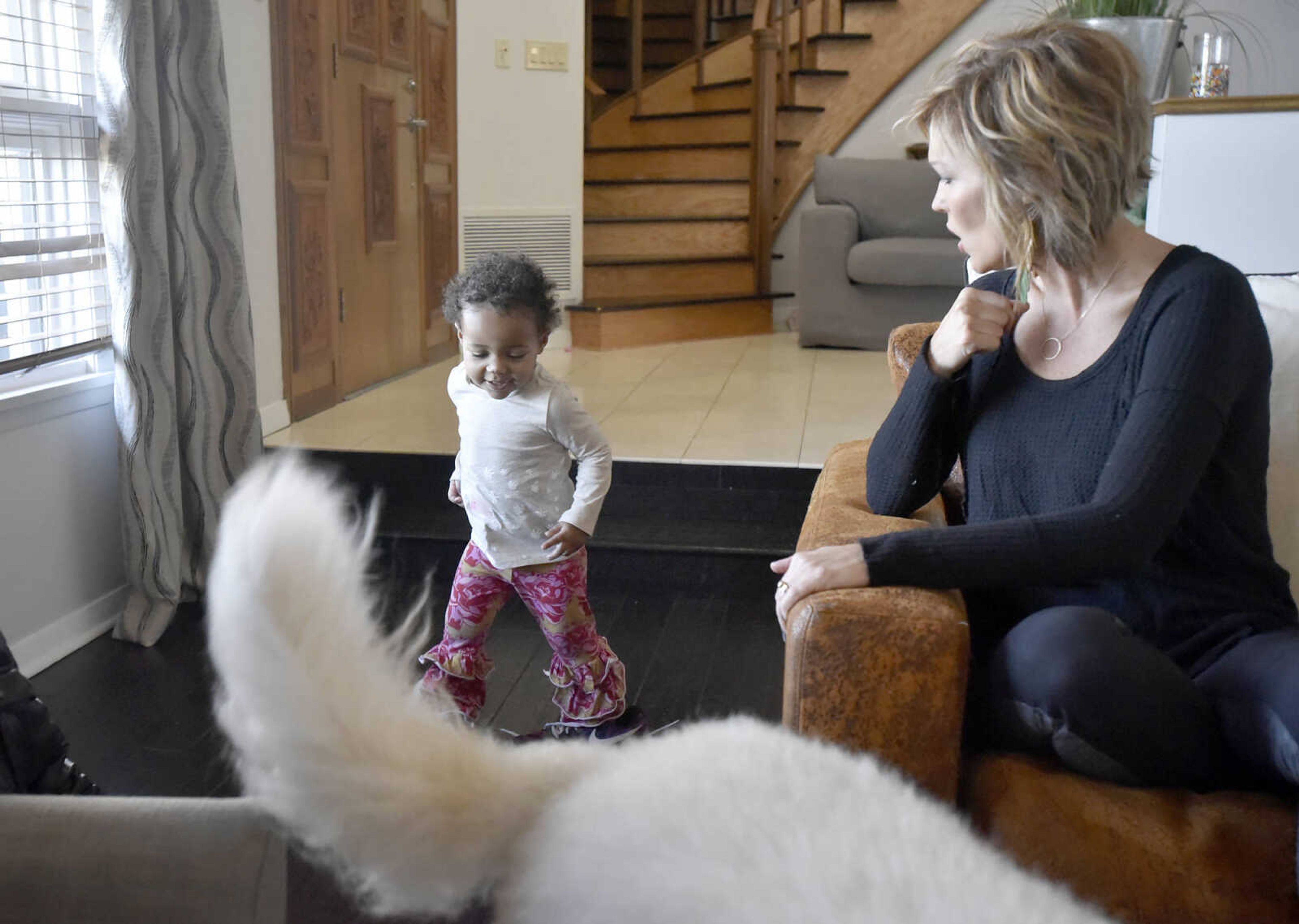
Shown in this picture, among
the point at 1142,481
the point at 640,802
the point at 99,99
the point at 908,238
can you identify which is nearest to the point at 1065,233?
the point at 1142,481

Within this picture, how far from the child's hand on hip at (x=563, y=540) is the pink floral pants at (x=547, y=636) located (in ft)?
0.19

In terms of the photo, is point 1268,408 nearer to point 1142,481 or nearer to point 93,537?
point 1142,481

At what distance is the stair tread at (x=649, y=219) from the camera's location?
5.97 m

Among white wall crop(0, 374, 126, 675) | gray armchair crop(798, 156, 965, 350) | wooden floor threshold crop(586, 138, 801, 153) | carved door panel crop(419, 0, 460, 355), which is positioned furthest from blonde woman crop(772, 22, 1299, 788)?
wooden floor threshold crop(586, 138, 801, 153)

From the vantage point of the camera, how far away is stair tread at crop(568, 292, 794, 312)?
5.41m

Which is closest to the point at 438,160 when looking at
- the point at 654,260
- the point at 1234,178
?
the point at 654,260

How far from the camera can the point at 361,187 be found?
4.15 m

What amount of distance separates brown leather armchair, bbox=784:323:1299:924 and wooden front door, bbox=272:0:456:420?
9.40 feet

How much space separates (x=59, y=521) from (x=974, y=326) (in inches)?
79.0

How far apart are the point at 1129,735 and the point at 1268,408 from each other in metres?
0.49

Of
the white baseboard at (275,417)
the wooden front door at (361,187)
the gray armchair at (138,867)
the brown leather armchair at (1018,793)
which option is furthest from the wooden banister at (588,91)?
the gray armchair at (138,867)

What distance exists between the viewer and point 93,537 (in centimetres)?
264

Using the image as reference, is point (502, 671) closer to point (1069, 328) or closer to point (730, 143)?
point (1069, 328)

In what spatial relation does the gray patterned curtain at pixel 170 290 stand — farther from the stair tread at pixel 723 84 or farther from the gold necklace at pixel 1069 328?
the stair tread at pixel 723 84
